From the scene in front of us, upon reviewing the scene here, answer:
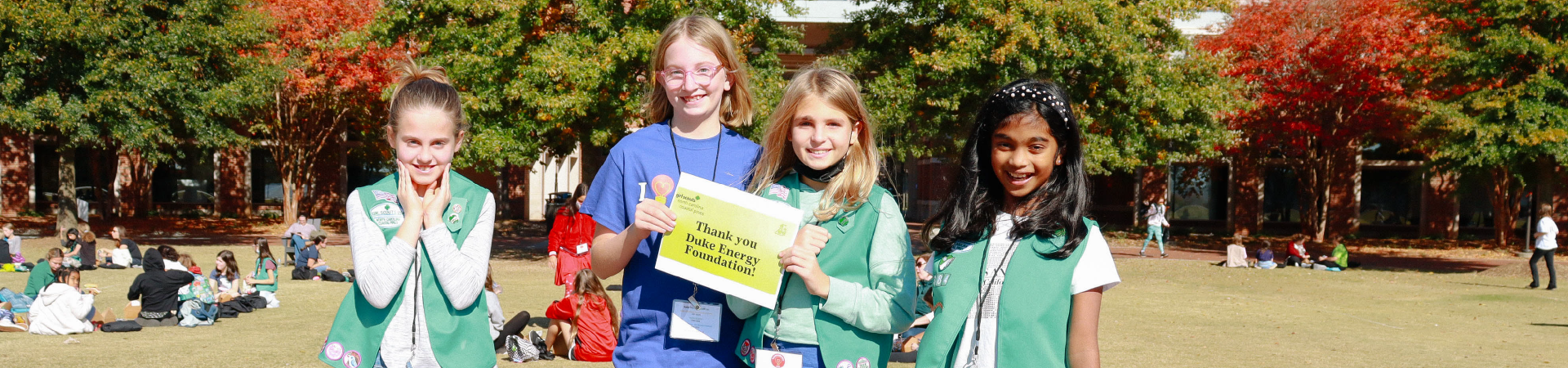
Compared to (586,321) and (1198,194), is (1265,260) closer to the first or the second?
(1198,194)

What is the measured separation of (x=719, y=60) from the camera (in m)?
2.85

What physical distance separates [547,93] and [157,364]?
8.71 m

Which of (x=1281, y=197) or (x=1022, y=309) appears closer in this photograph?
(x=1022, y=309)

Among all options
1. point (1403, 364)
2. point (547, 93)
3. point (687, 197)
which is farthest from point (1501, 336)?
point (547, 93)

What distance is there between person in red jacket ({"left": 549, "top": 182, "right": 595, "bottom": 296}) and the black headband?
5.56 meters

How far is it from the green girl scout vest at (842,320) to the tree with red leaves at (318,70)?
21127 millimetres

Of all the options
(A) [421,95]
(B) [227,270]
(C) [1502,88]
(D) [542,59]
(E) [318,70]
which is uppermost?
(E) [318,70]

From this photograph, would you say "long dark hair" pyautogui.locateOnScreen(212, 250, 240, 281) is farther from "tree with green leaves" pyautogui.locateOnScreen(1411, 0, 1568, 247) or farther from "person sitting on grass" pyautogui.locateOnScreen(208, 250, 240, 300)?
"tree with green leaves" pyautogui.locateOnScreen(1411, 0, 1568, 247)

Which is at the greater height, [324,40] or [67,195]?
[324,40]

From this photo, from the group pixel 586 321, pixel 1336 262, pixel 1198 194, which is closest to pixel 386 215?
pixel 586 321

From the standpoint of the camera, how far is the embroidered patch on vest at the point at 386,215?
2717mm

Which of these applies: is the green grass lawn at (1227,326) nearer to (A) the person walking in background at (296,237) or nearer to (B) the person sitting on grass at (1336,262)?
(A) the person walking in background at (296,237)

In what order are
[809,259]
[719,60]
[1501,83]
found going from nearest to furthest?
1. [809,259]
2. [719,60]
3. [1501,83]

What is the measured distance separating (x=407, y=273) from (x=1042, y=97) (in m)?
1.76
